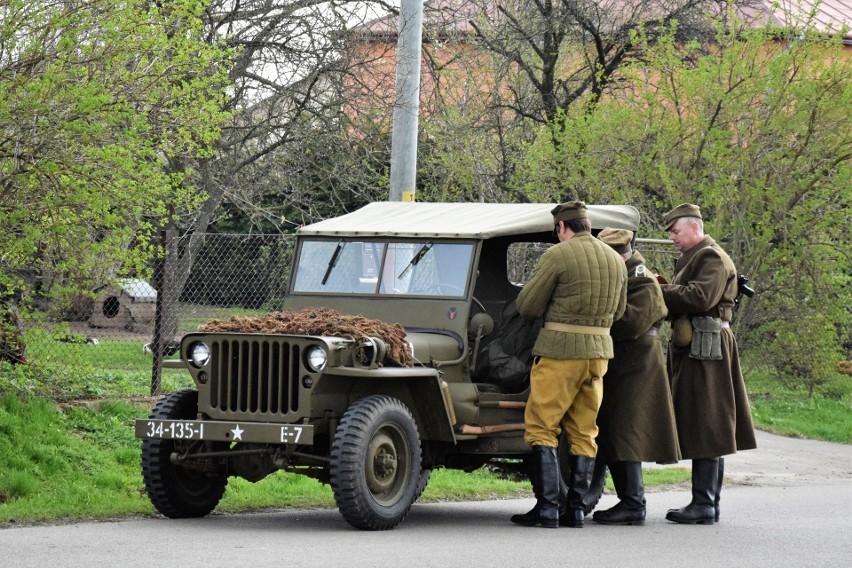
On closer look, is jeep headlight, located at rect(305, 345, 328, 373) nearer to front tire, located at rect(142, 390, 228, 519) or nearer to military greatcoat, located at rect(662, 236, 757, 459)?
front tire, located at rect(142, 390, 228, 519)

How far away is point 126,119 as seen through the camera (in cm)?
1084

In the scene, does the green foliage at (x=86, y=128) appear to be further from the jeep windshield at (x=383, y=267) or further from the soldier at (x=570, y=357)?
the soldier at (x=570, y=357)

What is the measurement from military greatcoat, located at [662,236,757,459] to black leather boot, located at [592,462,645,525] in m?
0.45

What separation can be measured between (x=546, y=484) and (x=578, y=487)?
289 mm

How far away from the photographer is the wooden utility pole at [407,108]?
12.7 m

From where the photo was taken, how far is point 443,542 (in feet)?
27.4

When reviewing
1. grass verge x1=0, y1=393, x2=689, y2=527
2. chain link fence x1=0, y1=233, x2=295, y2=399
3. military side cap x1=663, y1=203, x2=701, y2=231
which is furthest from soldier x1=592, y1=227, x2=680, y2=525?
chain link fence x1=0, y1=233, x2=295, y2=399

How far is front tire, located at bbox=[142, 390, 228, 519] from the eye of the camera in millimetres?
8922

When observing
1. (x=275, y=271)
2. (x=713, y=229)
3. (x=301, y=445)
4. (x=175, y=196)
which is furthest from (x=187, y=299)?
(x=713, y=229)

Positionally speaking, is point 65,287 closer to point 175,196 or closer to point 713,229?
point 175,196

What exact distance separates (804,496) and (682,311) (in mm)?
2917

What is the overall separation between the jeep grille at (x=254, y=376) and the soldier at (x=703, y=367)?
2899 millimetres

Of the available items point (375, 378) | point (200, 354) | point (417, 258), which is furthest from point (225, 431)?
point (417, 258)

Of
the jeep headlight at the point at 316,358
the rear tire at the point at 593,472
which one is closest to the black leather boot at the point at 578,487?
the rear tire at the point at 593,472
